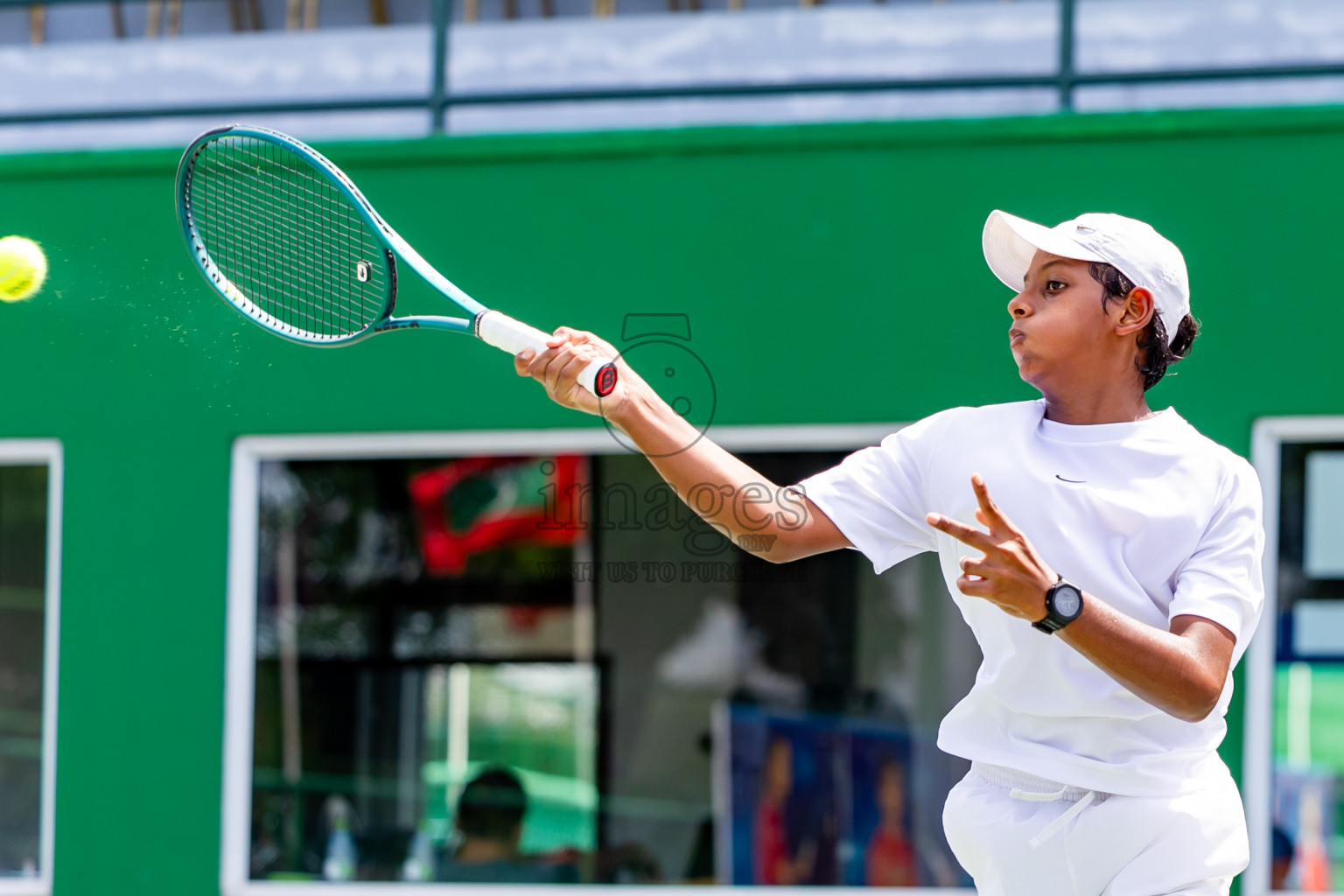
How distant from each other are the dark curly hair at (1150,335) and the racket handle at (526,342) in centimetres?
77

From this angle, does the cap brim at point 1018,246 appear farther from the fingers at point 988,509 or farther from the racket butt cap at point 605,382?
the racket butt cap at point 605,382

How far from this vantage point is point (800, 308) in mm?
3875

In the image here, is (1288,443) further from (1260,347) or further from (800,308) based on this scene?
(800,308)

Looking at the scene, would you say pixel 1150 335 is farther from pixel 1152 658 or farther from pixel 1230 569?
pixel 1152 658

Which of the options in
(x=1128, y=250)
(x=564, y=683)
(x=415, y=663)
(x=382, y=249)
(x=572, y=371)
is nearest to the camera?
(x=1128, y=250)

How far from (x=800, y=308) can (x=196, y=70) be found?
2.25 meters

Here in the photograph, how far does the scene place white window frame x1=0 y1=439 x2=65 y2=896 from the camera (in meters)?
4.07

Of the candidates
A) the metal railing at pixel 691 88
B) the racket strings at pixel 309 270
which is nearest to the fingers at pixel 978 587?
the racket strings at pixel 309 270

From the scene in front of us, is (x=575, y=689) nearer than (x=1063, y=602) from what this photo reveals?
No

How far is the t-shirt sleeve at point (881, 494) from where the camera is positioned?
6.95ft

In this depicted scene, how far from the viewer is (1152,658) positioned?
169 centimetres

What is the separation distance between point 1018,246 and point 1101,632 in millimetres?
712

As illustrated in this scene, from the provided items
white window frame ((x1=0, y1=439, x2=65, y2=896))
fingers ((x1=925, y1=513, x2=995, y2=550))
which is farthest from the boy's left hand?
white window frame ((x1=0, y1=439, x2=65, y2=896))

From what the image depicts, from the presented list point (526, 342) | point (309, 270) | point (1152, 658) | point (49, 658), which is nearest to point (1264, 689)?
point (1152, 658)
